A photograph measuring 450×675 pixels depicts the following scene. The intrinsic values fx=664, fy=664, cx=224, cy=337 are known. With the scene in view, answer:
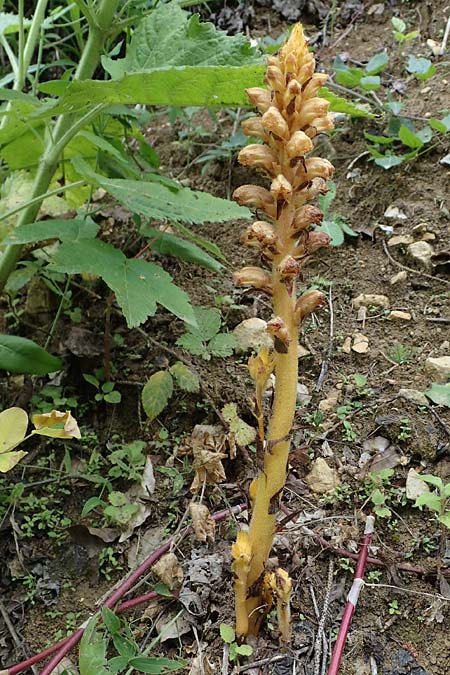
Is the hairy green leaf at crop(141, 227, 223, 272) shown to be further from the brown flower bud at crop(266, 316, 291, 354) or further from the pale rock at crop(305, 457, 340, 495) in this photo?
the brown flower bud at crop(266, 316, 291, 354)

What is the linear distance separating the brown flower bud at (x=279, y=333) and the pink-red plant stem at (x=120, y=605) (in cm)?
65

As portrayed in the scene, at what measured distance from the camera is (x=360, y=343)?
7.25ft

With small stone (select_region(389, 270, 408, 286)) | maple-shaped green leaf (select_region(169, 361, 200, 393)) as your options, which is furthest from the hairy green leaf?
small stone (select_region(389, 270, 408, 286))

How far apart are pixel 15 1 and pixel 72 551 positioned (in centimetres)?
347

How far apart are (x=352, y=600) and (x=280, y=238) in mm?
844

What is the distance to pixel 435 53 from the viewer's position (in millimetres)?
3221

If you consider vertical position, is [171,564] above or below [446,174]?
below

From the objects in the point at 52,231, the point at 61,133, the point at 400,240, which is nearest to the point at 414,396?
the point at 400,240

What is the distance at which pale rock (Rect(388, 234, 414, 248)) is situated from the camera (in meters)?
2.45

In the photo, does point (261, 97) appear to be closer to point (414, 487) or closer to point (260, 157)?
point (260, 157)

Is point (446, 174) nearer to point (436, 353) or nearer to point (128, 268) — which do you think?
point (436, 353)

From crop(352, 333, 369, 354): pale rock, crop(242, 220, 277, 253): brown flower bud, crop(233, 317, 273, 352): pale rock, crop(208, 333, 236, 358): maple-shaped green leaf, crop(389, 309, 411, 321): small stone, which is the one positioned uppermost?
crop(242, 220, 277, 253): brown flower bud

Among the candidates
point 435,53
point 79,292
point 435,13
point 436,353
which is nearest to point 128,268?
point 79,292

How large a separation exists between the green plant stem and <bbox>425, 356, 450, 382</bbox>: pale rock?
1.27m
